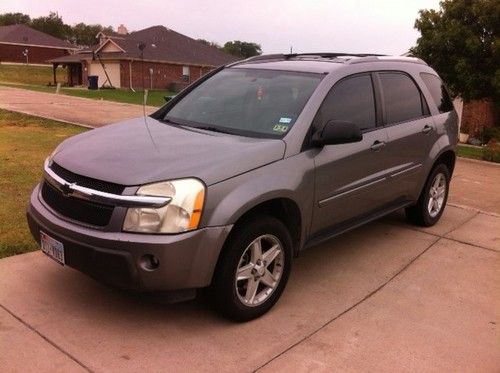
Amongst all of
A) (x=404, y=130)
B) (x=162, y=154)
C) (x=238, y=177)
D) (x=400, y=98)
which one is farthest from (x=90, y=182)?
(x=400, y=98)

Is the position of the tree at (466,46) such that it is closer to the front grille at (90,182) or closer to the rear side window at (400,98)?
the rear side window at (400,98)

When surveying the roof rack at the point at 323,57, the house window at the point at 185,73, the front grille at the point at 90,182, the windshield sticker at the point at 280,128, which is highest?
the house window at the point at 185,73

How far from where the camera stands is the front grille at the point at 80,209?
3293 millimetres

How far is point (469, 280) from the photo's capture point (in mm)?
4645

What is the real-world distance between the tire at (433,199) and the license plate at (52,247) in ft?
12.5

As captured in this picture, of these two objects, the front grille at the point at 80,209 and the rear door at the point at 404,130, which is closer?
the front grille at the point at 80,209

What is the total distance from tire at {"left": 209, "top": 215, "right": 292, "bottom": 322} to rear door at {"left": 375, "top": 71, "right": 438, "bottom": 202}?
1.66 metres

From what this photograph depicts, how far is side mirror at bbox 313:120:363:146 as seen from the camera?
3.98 metres

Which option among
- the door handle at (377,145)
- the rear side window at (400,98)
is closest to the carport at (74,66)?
the rear side window at (400,98)

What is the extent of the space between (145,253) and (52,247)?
2.66ft

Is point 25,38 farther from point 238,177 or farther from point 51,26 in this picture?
point 238,177

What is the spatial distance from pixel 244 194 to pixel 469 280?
238cm

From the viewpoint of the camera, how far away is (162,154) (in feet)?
11.9

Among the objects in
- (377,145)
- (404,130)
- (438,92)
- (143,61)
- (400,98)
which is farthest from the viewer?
(143,61)
